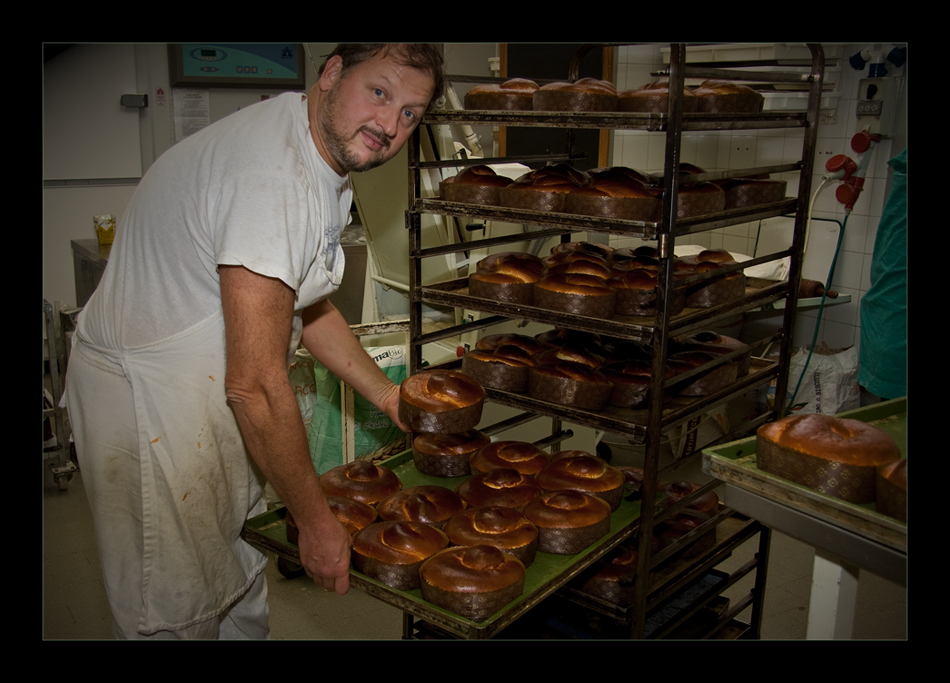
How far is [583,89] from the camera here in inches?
76.3

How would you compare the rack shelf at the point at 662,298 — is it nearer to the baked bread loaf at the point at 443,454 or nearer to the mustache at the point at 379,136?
the baked bread loaf at the point at 443,454

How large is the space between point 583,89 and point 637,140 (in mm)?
2944

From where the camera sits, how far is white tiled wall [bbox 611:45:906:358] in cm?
402

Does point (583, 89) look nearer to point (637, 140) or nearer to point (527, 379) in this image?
point (527, 379)

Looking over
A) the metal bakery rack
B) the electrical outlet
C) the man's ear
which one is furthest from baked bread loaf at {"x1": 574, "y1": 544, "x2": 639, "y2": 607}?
the electrical outlet

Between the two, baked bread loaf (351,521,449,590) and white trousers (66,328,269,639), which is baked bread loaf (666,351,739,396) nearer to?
baked bread loaf (351,521,449,590)

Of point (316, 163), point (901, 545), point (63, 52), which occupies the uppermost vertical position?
point (63, 52)

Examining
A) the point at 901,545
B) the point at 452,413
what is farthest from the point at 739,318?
the point at 901,545

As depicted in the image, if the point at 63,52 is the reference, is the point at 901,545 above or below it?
below

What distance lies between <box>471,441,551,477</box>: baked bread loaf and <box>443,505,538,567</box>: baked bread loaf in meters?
0.28

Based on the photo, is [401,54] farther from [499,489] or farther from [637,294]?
[499,489]

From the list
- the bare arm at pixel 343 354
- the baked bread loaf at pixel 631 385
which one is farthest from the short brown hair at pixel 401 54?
the baked bread loaf at pixel 631 385

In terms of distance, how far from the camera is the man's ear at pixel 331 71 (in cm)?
157

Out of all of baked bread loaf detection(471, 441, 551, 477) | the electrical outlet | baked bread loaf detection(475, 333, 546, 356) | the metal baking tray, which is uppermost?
the electrical outlet
